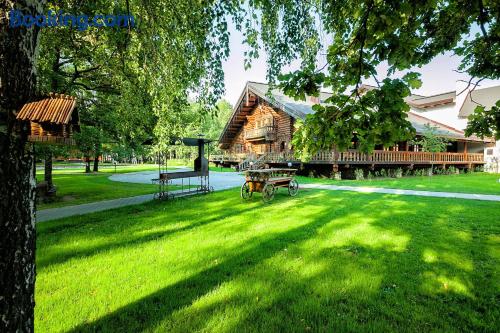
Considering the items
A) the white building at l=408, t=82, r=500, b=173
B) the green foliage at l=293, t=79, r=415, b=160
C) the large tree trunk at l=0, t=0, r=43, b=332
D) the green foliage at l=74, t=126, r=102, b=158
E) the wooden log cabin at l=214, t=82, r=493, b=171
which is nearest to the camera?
the large tree trunk at l=0, t=0, r=43, b=332

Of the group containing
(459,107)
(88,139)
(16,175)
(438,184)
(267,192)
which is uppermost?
(459,107)

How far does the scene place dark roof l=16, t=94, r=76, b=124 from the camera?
1742mm

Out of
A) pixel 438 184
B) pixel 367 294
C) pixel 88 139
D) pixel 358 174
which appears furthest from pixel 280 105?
pixel 367 294

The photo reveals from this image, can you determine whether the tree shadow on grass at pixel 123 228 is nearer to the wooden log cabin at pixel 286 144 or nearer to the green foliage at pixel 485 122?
the green foliage at pixel 485 122

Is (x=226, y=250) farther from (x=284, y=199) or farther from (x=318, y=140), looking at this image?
(x=284, y=199)

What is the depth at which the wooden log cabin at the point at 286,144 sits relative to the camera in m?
20.0

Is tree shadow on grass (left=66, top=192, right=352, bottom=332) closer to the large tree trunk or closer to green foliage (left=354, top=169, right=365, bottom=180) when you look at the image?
the large tree trunk

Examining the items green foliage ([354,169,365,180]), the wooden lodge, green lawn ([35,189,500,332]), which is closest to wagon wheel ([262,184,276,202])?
green lawn ([35,189,500,332])

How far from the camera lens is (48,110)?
182 centimetres

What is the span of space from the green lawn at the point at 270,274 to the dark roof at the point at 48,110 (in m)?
2.17

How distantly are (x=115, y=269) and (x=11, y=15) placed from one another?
3.47m

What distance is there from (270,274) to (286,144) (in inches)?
857

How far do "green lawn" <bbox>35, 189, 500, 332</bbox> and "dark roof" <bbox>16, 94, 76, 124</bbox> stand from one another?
85.6 inches

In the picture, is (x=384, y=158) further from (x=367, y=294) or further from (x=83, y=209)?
(x=83, y=209)
